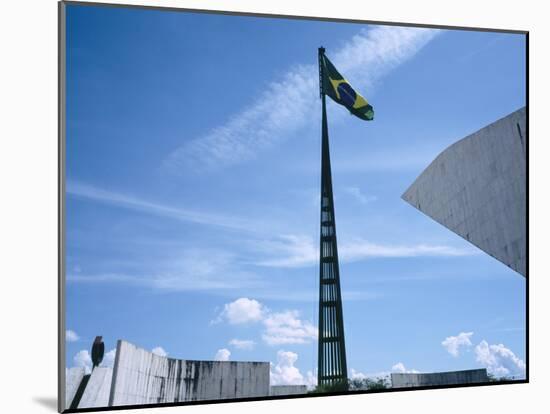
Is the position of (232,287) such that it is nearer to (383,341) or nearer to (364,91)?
(383,341)

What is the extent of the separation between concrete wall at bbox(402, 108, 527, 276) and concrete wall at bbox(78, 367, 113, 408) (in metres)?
3.23

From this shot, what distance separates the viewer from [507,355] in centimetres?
893

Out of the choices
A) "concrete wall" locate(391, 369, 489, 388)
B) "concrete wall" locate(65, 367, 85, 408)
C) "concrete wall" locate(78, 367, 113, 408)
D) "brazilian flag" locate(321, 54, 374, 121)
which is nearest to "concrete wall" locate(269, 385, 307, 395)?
"concrete wall" locate(391, 369, 489, 388)

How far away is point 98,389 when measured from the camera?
754cm

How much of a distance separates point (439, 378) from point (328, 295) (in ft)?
4.42

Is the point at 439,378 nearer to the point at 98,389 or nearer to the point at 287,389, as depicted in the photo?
the point at 287,389

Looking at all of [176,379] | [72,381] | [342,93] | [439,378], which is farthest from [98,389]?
[342,93]

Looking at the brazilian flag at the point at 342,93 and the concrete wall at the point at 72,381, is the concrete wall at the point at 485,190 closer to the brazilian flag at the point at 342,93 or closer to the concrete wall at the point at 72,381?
the brazilian flag at the point at 342,93

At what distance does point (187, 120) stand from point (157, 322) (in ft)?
5.86

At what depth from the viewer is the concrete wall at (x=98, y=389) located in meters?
7.49

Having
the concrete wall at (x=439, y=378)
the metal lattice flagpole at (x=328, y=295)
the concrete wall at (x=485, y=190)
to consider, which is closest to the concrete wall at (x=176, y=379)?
the metal lattice flagpole at (x=328, y=295)

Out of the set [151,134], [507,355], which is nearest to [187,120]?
[151,134]

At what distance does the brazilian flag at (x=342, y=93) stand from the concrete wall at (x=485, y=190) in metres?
0.82

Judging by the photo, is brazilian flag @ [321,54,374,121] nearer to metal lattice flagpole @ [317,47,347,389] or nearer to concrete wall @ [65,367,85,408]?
metal lattice flagpole @ [317,47,347,389]
